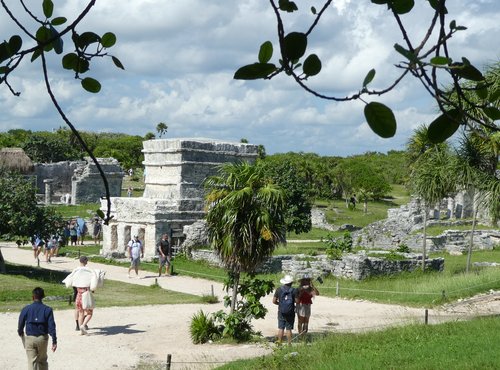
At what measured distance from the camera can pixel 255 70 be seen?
164 centimetres

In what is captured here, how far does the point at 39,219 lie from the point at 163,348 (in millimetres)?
7842

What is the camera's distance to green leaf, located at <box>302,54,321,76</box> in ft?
5.35

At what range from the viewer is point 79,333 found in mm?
11594

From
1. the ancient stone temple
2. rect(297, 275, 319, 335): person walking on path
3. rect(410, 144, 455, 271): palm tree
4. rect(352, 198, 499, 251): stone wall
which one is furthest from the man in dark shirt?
rect(352, 198, 499, 251): stone wall

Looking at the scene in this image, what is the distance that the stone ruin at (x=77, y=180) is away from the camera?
35.3m

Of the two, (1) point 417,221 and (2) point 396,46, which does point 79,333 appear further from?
(1) point 417,221

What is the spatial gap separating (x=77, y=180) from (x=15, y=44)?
35.4 m

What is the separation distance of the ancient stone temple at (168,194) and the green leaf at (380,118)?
20351 millimetres

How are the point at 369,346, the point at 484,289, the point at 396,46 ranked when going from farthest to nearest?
the point at 484,289 < the point at 369,346 < the point at 396,46

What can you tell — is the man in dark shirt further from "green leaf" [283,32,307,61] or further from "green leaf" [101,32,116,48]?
"green leaf" [283,32,307,61]

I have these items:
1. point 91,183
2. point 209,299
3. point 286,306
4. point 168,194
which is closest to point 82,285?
point 286,306

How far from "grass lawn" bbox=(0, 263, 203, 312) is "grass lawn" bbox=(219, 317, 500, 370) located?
524cm

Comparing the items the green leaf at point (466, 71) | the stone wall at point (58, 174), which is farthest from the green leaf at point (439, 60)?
the stone wall at point (58, 174)

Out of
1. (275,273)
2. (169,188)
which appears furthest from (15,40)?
(169,188)
